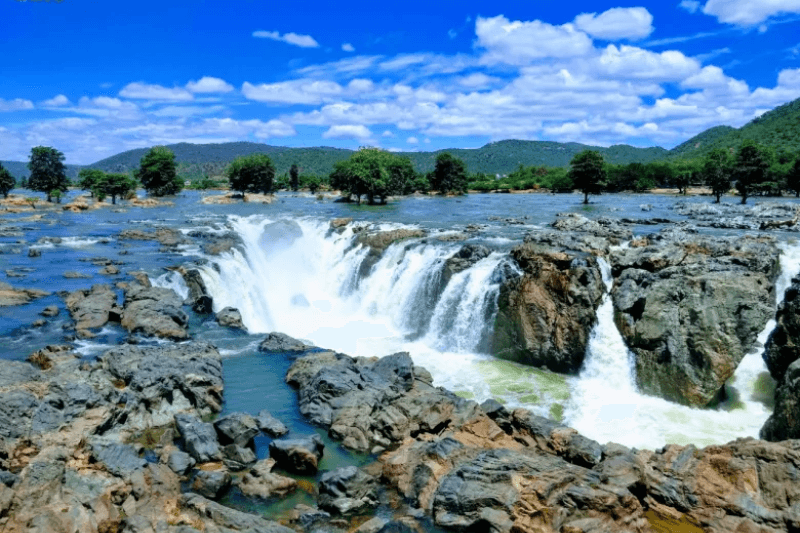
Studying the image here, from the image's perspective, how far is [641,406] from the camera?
55.1ft

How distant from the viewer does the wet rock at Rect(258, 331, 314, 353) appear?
19703 millimetres

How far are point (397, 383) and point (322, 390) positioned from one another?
2142 millimetres

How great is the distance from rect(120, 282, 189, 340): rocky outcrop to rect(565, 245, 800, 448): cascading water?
13.4 metres

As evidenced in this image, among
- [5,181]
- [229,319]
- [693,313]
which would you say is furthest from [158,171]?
[693,313]

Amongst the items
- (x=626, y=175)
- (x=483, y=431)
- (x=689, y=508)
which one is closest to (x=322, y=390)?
(x=483, y=431)

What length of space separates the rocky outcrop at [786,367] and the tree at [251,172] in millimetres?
73487

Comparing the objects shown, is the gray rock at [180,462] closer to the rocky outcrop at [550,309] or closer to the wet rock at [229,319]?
the wet rock at [229,319]

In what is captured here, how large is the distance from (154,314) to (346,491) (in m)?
12.5

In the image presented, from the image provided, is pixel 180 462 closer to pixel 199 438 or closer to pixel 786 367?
pixel 199 438

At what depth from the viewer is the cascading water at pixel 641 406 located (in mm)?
14953

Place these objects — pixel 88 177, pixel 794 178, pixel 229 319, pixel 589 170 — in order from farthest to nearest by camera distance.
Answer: pixel 88 177 → pixel 794 178 → pixel 589 170 → pixel 229 319

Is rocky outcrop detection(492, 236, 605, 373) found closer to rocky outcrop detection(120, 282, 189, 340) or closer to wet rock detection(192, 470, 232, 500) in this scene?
rocky outcrop detection(120, 282, 189, 340)

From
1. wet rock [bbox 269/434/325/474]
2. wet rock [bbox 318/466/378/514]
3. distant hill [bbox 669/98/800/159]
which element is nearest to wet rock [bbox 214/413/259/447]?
wet rock [bbox 269/434/325/474]

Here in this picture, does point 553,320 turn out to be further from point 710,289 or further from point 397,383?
point 397,383
